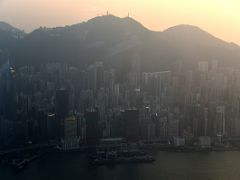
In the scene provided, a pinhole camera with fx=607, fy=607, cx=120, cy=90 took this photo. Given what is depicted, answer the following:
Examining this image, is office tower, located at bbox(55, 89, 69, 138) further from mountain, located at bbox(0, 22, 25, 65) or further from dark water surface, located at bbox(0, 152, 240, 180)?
mountain, located at bbox(0, 22, 25, 65)

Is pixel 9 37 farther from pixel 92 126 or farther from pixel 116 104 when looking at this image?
pixel 92 126

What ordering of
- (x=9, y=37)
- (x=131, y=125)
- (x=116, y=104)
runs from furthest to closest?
(x=9, y=37), (x=116, y=104), (x=131, y=125)

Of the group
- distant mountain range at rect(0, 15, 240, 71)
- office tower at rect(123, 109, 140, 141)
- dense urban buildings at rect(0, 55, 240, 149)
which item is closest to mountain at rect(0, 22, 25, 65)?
distant mountain range at rect(0, 15, 240, 71)

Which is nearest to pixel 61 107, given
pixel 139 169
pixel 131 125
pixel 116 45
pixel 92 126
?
pixel 92 126

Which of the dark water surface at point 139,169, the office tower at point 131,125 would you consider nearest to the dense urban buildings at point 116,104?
the office tower at point 131,125

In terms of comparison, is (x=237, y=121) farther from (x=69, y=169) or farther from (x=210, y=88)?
(x=69, y=169)

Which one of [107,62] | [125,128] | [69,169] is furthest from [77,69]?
[69,169]

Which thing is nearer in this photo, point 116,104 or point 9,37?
point 116,104
